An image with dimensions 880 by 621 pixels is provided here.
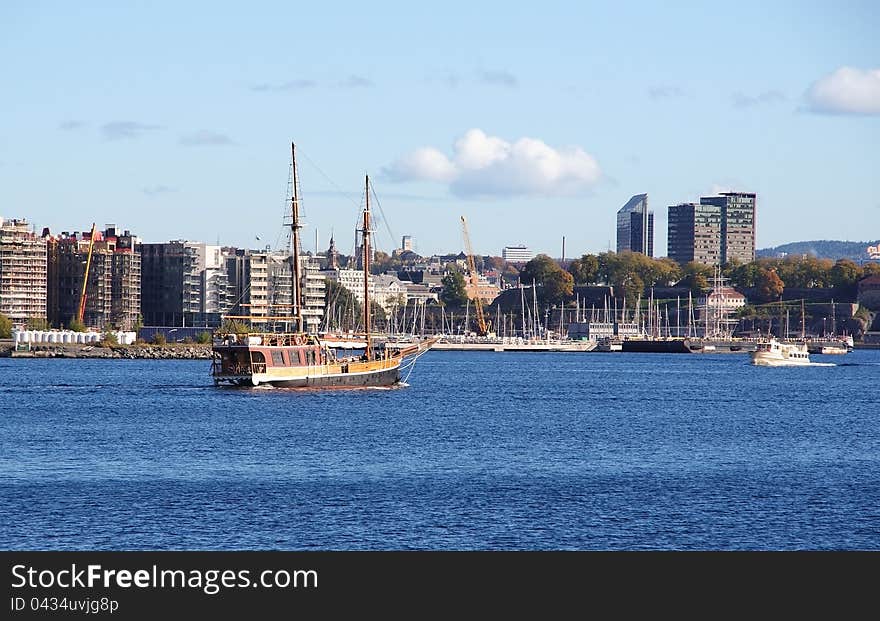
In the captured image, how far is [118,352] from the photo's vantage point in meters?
154

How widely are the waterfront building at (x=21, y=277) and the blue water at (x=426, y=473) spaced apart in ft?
397

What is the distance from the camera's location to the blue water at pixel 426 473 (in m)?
31.2

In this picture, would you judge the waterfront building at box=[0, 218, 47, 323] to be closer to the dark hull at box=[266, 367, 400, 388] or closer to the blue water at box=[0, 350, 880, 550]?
the dark hull at box=[266, 367, 400, 388]

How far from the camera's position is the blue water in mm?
31188

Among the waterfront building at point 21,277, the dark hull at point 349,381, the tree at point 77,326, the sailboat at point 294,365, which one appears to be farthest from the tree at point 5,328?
the dark hull at point 349,381

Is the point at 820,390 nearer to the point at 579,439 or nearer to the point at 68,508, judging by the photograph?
the point at 579,439

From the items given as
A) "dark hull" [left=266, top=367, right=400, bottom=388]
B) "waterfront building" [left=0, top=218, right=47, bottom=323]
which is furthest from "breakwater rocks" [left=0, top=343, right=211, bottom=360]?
"dark hull" [left=266, top=367, right=400, bottom=388]

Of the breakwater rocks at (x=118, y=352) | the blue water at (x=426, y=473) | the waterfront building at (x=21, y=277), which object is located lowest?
the blue water at (x=426, y=473)

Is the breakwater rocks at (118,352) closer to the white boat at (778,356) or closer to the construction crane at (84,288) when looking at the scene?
the construction crane at (84,288)

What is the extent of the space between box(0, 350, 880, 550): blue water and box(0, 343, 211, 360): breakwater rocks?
76696 millimetres

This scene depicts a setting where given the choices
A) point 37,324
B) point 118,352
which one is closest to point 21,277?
point 37,324

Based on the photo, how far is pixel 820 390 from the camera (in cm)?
9431
